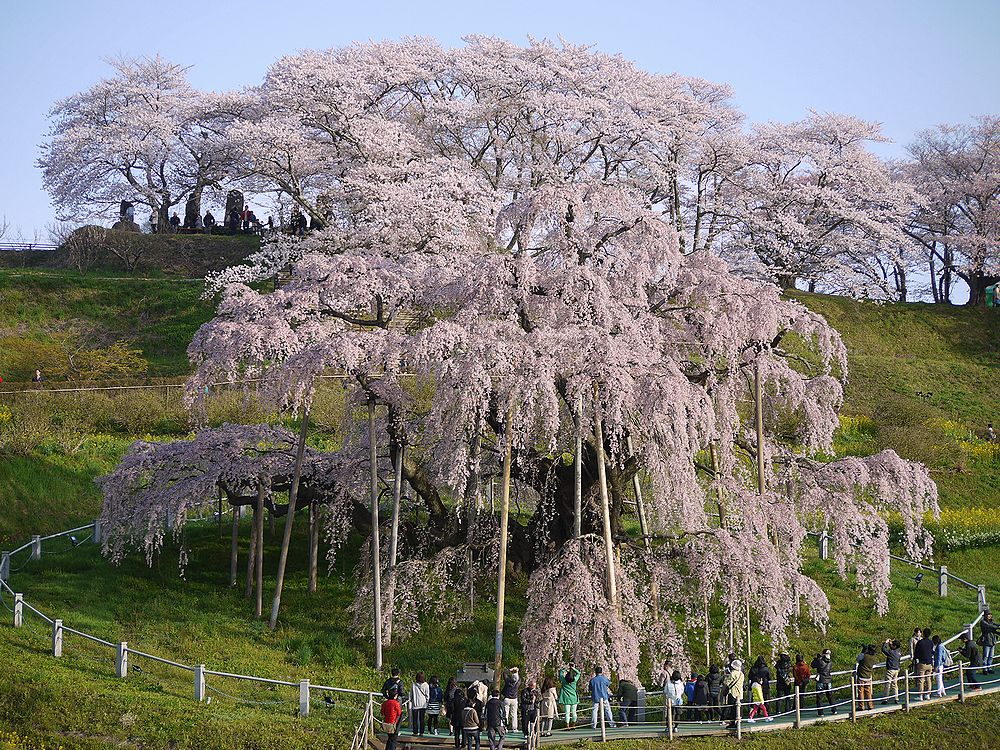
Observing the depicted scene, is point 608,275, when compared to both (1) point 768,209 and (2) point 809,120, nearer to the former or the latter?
(1) point 768,209

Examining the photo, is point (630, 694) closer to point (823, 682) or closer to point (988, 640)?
point (823, 682)

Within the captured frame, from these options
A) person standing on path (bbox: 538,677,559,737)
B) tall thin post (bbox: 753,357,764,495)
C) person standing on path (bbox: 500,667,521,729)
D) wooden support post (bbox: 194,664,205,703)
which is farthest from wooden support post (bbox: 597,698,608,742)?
wooden support post (bbox: 194,664,205,703)

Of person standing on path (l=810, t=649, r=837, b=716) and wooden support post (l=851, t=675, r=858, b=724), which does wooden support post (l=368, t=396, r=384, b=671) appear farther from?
wooden support post (l=851, t=675, r=858, b=724)

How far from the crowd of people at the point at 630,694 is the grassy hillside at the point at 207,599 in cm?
85

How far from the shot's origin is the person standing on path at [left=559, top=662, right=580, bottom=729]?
22.2 m

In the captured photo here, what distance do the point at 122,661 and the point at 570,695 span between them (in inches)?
359

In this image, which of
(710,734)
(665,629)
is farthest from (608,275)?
(710,734)

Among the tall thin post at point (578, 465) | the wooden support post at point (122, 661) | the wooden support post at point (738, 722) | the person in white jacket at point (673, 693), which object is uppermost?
the tall thin post at point (578, 465)

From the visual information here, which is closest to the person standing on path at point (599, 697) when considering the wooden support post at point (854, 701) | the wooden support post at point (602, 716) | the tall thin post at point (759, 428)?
the wooden support post at point (602, 716)

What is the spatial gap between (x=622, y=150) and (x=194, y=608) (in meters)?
25.3

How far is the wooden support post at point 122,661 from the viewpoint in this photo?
23641 millimetres

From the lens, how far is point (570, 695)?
22156 millimetres

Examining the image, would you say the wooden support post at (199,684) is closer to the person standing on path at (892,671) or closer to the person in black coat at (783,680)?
the person in black coat at (783,680)

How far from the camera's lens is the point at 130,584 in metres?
29.8
